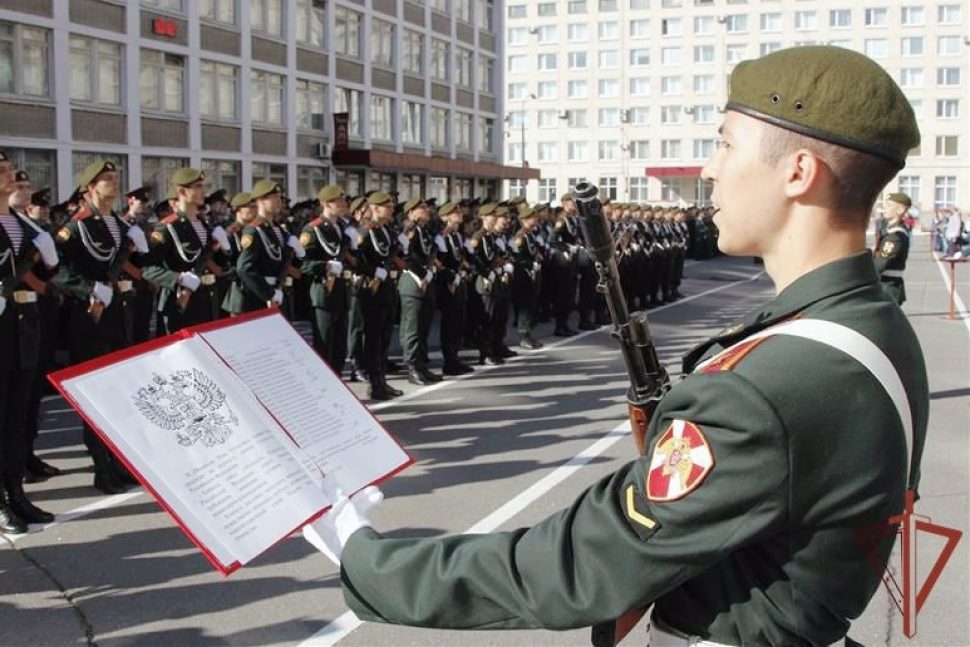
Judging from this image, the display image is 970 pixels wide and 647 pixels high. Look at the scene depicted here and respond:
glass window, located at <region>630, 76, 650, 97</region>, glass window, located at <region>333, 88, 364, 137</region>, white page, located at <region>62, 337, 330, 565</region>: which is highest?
glass window, located at <region>630, 76, 650, 97</region>

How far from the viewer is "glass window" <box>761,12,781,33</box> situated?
82338 mm

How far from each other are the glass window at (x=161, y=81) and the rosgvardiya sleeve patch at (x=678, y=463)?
100ft

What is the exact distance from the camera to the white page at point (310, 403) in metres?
2.04

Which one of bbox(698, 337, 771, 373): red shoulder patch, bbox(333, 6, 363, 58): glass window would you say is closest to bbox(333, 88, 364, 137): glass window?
bbox(333, 6, 363, 58): glass window

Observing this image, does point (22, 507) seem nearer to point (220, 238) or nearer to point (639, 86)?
point (220, 238)

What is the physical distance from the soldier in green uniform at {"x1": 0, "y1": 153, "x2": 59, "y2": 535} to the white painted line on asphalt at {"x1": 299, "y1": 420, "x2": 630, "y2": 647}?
103 inches

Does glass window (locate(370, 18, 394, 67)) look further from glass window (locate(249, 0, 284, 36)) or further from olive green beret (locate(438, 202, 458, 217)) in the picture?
olive green beret (locate(438, 202, 458, 217))

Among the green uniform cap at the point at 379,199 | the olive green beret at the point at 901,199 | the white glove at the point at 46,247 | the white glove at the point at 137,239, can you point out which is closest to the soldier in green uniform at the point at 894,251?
the olive green beret at the point at 901,199

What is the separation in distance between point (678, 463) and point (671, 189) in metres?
86.4

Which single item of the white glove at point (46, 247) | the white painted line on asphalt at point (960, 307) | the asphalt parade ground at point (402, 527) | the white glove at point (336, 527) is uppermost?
the white glove at point (46, 247)

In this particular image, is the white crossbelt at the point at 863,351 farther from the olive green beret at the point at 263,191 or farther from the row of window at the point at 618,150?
the row of window at the point at 618,150

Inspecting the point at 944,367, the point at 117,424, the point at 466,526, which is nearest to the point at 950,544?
the point at 117,424

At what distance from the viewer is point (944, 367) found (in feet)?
41.6

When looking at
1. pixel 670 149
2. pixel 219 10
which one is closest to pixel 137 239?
pixel 219 10
